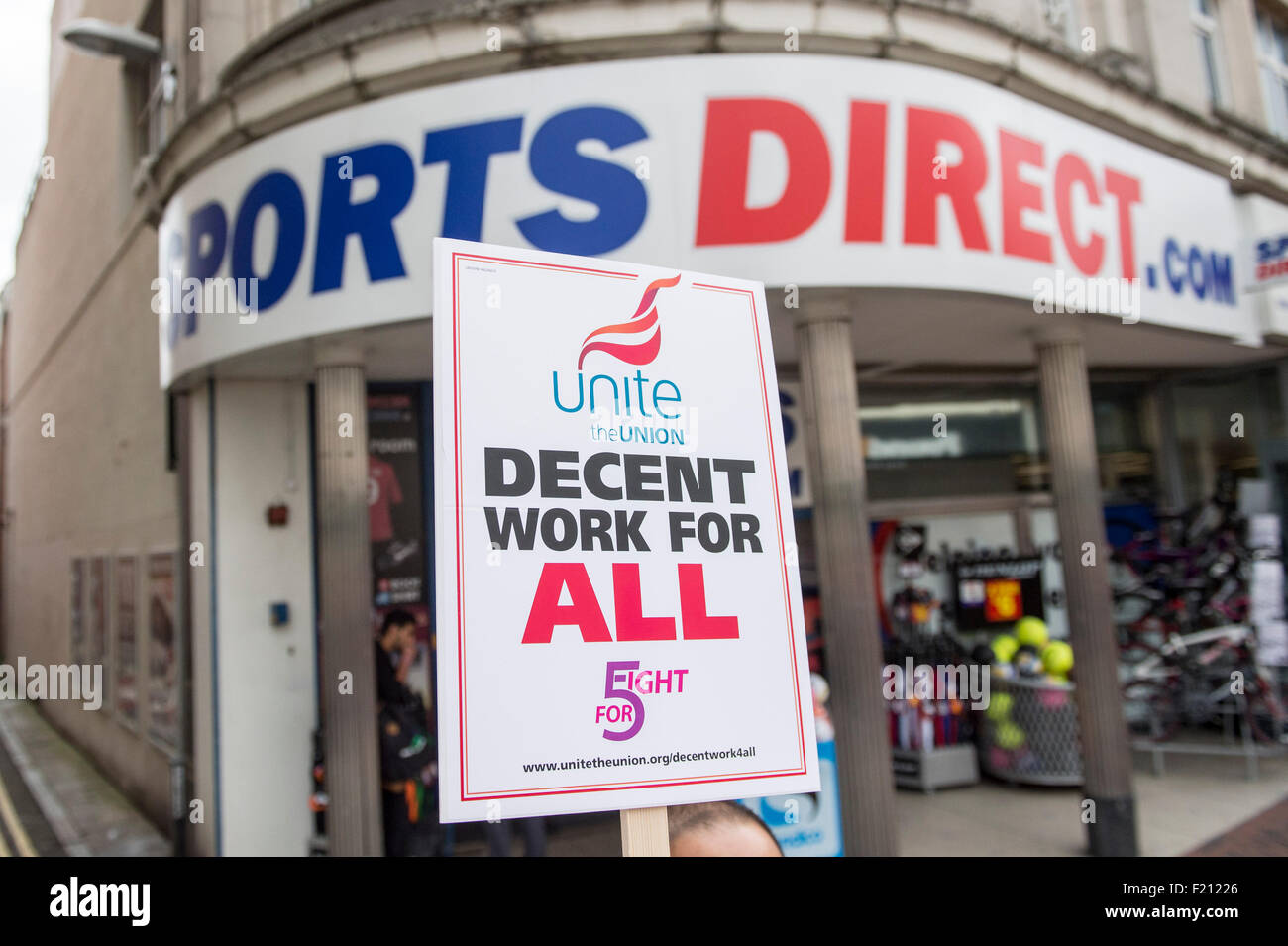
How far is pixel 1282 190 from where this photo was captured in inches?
360

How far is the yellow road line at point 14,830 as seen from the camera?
7.70 meters

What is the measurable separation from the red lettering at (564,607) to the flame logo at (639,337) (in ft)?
1.77

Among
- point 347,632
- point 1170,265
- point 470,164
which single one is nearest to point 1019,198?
point 1170,265

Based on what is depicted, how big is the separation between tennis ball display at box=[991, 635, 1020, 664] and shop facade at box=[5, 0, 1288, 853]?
171cm

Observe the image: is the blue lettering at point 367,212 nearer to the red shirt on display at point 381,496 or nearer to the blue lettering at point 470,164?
the blue lettering at point 470,164

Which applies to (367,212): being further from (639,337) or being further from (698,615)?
(698,615)

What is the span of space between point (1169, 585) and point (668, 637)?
9435 mm

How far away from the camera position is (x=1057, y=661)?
26.1 feet

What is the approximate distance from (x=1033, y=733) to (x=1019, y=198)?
4528mm

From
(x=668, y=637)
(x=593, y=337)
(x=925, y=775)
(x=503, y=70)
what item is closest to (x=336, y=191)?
(x=503, y=70)

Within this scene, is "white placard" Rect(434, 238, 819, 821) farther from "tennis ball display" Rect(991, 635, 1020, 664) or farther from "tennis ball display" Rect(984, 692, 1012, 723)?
"tennis ball display" Rect(991, 635, 1020, 664)

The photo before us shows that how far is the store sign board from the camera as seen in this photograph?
17.5 feet
